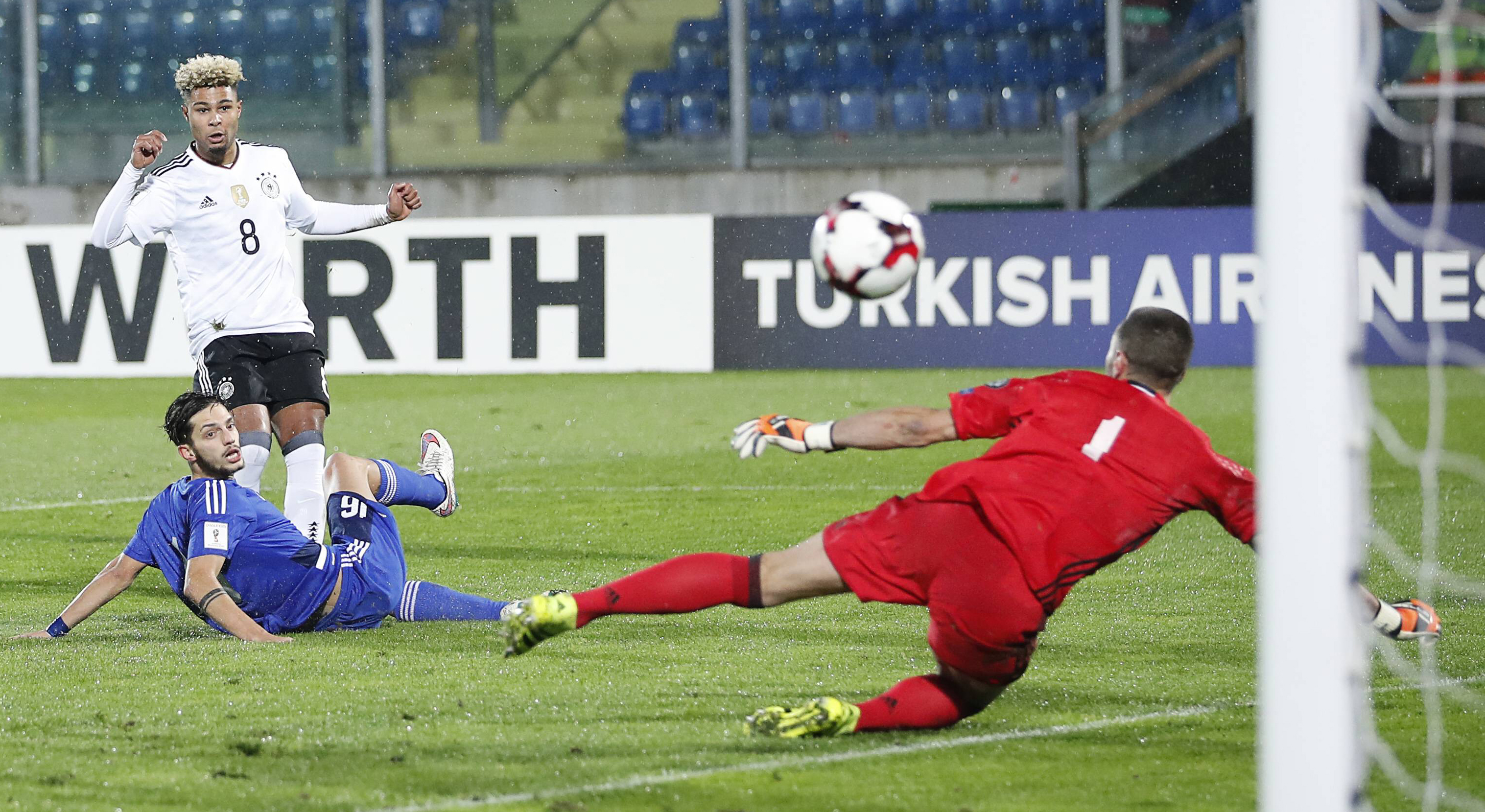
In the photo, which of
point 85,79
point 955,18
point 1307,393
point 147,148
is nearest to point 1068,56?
point 955,18

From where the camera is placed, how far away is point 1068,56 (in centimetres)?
1894

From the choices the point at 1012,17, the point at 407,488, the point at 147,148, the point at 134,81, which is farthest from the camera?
the point at 134,81

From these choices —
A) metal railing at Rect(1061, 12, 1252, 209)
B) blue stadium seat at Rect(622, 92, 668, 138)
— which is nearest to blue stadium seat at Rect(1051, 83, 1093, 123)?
metal railing at Rect(1061, 12, 1252, 209)

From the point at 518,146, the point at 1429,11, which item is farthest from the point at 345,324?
the point at 1429,11

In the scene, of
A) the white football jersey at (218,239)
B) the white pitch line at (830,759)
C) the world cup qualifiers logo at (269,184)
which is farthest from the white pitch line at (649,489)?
the white pitch line at (830,759)

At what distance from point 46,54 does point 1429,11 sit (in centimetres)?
1424

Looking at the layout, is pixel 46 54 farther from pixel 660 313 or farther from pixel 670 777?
pixel 670 777

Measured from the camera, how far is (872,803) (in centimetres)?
340

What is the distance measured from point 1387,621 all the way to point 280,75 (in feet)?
57.4

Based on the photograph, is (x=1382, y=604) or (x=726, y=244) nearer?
(x=1382, y=604)

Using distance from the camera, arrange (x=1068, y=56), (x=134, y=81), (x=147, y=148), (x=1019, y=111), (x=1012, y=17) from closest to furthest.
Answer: (x=147, y=148)
(x=1019, y=111)
(x=1068, y=56)
(x=1012, y=17)
(x=134, y=81)

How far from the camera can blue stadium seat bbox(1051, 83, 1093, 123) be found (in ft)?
61.6

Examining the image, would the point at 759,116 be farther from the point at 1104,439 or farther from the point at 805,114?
the point at 1104,439

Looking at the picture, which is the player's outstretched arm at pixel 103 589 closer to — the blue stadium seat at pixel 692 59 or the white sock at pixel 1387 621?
the white sock at pixel 1387 621
